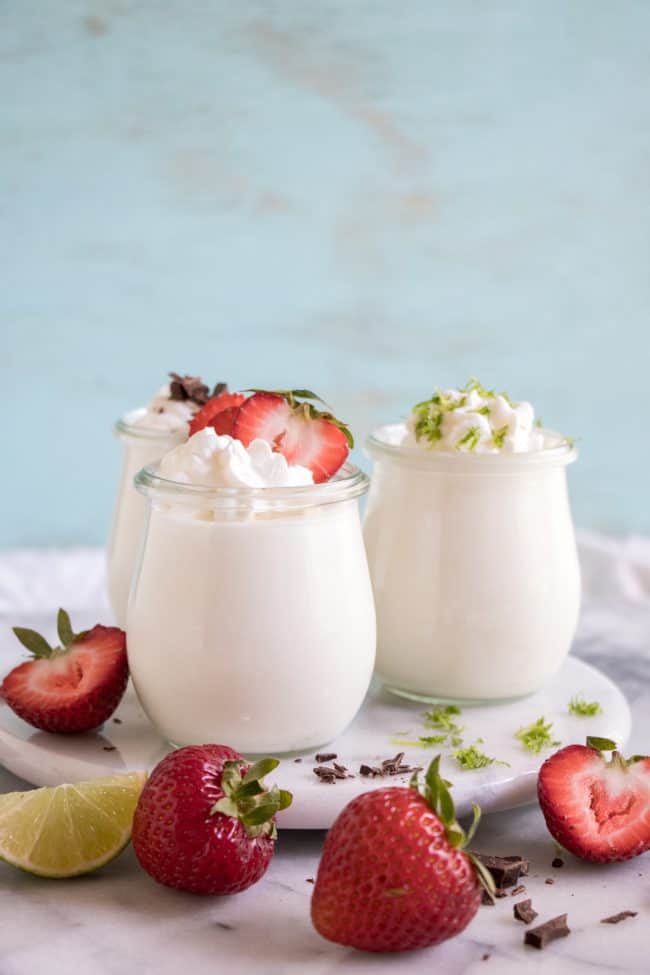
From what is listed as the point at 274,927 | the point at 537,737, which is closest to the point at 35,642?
the point at 274,927

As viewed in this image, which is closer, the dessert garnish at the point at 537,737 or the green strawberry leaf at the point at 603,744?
the green strawberry leaf at the point at 603,744

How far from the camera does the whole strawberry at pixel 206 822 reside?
51.2 inches

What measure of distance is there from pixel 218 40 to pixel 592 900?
2488 mm

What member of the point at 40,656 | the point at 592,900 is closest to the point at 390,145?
the point at 40,656

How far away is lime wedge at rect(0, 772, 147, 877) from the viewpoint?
4.57 ft

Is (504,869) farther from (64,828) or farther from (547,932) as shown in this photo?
(64,828)

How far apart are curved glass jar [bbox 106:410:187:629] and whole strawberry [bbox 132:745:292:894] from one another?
67 cm

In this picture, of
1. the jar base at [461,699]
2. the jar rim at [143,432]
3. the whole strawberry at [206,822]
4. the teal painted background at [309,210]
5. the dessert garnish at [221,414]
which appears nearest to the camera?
the whole strawberry at [206,822]

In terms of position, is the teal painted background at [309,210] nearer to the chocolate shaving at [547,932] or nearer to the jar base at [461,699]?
the jar base at [461,699]

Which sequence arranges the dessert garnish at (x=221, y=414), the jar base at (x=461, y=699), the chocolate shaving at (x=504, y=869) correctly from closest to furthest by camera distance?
the chocolate shaving at (x=504, y=869) → the dessert garnish at (x=221, y=414) → the jar base at (x=461, y=699)

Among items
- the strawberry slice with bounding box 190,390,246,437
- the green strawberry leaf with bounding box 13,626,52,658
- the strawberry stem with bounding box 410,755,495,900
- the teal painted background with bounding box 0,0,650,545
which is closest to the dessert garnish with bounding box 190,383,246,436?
the strawberry slice with bounding box 190,390,246,437

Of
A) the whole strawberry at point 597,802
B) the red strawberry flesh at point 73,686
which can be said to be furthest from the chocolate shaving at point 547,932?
the red strawberry flesh at point 73,686

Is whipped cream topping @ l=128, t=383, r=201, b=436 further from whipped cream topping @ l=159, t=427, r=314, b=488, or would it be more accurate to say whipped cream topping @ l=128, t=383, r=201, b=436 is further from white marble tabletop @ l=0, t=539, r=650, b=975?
white marble tabletop @ l=0, t=539, r=650, b=975

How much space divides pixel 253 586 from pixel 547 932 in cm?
51
